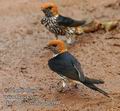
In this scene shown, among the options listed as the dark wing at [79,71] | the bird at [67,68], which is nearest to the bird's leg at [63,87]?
the bird at [67,68]

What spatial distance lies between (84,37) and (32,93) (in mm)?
2394

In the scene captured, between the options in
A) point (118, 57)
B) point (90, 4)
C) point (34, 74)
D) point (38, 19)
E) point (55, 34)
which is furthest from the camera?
point (90, 4)

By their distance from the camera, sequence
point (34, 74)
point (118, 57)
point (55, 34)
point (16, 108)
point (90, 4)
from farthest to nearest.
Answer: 1. point (90, 4)
2. point (55, 34)
3. point (118, 57)
4. point (34, 74)
5. point (16, 108)

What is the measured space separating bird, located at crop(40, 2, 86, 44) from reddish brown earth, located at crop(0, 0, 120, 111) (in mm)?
244

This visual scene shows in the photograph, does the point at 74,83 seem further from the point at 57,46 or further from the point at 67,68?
the point at 57,46

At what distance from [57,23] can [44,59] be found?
806mm

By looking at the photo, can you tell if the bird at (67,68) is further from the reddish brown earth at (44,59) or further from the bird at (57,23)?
the bird at (57,23)

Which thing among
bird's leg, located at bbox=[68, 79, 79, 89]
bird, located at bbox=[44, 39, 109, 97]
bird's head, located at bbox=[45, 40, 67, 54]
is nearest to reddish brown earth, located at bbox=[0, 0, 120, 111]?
bird's leg, located at bbox=[68, 79, 79, 89]

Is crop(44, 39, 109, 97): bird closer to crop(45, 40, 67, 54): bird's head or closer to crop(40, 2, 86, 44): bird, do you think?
crop(45, 40, 67, 54): bird's head

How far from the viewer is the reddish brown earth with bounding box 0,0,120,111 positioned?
699 cm

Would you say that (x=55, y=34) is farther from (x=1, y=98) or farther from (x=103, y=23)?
(x=1, y=98)

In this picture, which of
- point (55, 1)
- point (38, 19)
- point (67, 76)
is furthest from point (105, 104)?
point (55, 1)

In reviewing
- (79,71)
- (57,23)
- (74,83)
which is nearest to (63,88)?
(74,83)

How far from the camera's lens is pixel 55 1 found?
36.3ft
